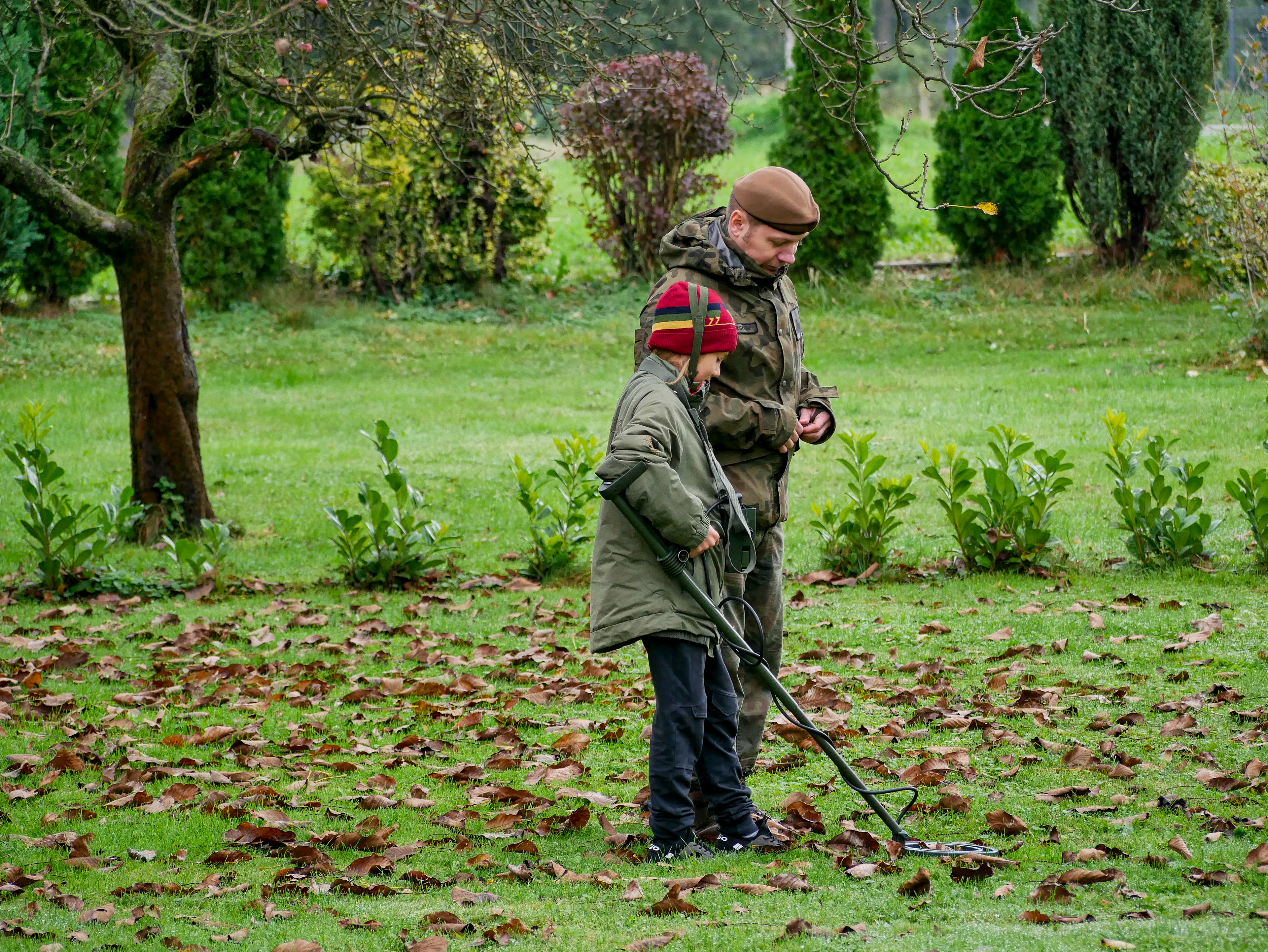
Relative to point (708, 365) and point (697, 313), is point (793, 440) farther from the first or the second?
point (697, 313)

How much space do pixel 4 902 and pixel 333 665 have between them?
303cm

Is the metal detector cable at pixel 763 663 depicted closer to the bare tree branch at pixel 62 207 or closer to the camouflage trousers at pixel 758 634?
the camouflage trousers at pixel 758 634

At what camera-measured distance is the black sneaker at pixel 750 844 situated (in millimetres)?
4016

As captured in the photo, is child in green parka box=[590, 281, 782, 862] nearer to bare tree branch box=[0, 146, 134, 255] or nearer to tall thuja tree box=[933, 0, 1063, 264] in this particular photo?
bare tree branch box=[0, 146, 134, 255]

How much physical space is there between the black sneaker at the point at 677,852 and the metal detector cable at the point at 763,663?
50 centimetres

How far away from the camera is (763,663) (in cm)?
414

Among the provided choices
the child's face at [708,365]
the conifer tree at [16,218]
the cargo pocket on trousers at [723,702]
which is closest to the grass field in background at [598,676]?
the cargo pocket on trousers at [723,702]

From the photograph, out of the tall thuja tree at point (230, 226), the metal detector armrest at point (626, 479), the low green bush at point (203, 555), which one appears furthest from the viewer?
the tall thuja tree at point (230, 226)

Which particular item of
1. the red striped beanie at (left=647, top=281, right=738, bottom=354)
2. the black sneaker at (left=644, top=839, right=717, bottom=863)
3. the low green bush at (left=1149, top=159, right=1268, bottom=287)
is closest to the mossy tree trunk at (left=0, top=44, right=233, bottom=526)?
the red striped beanie at (left=647, top=281, right=738, bottom=354)

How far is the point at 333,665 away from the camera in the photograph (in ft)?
22.0

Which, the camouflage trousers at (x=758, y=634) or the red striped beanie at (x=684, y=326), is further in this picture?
the camouflage trousers at (x=758, y=634)

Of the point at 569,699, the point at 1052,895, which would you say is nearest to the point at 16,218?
the point at 569,699

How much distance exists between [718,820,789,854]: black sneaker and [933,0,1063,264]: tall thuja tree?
53.4 feet

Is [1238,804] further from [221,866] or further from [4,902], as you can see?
[4,902]
